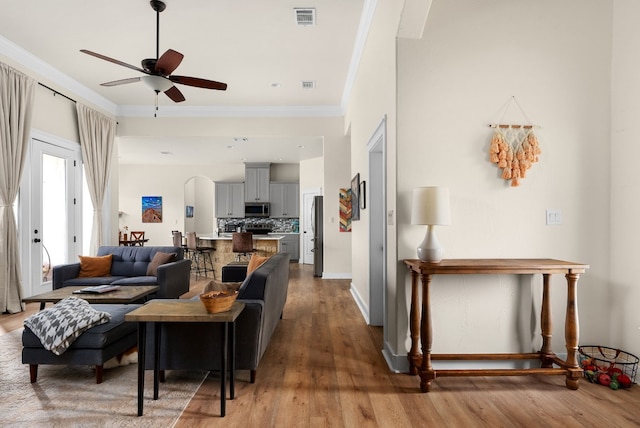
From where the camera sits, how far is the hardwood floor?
2146mm

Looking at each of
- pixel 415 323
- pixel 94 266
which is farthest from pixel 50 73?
pixel 415 323

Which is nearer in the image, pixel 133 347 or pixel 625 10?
pixel 625 10

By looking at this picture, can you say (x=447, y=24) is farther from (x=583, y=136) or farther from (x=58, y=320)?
(x=58, y=320)

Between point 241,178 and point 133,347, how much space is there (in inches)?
343

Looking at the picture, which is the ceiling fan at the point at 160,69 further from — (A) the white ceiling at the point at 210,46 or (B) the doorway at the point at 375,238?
(B) the doorway at the point at 375,238

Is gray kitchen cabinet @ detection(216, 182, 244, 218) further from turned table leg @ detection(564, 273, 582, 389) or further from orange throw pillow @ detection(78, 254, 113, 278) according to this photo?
turned table leg @ detection(564, 273, 582, 389)

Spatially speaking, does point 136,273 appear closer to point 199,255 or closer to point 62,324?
point 62,324

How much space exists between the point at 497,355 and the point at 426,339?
2.02 feet

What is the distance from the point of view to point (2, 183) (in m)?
4.43

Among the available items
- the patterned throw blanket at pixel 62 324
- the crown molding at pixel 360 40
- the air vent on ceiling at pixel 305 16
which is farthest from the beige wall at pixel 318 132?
the patterned throw blanket at pixel 62 324

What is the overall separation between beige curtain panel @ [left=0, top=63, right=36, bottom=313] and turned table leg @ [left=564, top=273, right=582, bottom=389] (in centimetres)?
576

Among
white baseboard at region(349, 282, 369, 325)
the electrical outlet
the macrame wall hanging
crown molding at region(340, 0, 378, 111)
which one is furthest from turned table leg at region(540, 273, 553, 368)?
crown molding at region(340, 0, 378, 111)

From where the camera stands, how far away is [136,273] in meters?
4.98

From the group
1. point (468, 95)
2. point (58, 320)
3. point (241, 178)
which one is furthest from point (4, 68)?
point (241, 178)
